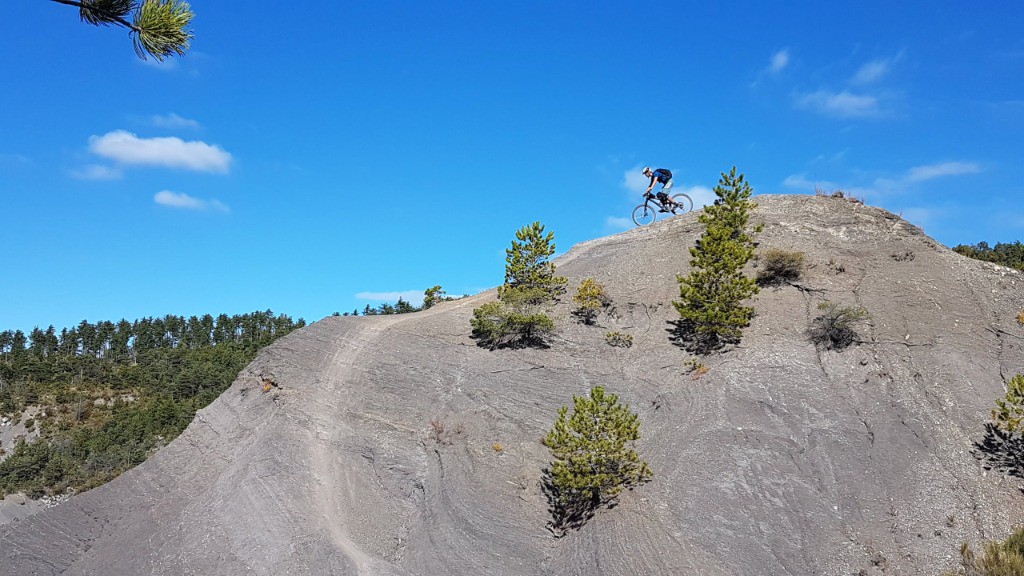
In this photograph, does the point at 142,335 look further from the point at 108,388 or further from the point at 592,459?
the point at 592,459

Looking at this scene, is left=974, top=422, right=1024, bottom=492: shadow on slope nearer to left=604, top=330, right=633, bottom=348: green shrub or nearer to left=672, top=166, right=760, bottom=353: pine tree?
left=672, top=166, right=760, bottom=353: pine tree

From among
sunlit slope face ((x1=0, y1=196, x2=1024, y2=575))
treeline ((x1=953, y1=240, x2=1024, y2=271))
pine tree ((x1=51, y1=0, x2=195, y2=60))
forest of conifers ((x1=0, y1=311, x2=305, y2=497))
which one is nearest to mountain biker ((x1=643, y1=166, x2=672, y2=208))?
sunlit slope face ((x1=0, y1=196, x2=1024, y2=575))

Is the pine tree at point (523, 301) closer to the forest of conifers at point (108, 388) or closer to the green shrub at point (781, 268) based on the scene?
the green shrub at point (781, 268)

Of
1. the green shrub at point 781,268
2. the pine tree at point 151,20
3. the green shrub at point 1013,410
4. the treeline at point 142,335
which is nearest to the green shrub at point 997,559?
the green shrub at point 1013,410

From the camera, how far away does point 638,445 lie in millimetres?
22047

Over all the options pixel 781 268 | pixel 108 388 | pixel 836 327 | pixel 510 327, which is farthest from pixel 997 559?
pixel 108 388


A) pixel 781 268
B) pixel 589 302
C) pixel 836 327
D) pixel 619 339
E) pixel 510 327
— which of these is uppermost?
pixel 781 268

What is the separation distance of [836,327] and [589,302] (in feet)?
33.4

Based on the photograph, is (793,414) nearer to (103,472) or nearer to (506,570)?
(506,570)

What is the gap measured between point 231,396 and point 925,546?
84.5ft

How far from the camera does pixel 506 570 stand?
18781 millimetres

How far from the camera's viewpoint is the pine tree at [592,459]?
19391 millimetres

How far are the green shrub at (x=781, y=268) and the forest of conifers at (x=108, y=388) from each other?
53493 mm

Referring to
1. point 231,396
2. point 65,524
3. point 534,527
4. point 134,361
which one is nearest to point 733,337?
point 534,527
